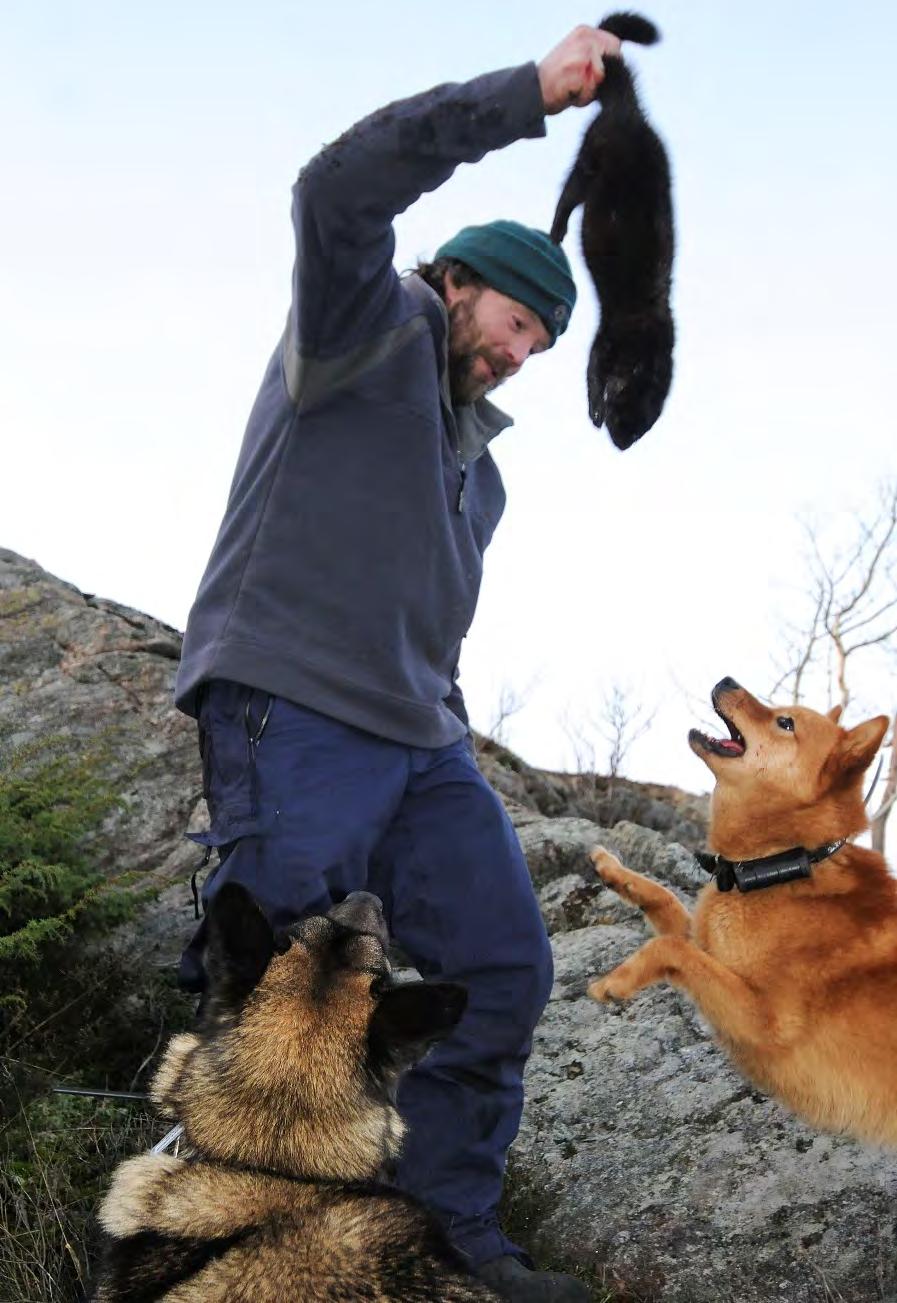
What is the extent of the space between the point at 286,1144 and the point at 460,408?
239 centimetres

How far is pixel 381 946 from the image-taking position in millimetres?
2861

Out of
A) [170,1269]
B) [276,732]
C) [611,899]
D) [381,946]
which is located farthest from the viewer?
[611,899]

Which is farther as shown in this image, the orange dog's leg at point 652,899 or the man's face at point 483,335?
the orange dog's leg at point 652,899

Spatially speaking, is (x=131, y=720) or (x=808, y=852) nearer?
(x=808, y=852)

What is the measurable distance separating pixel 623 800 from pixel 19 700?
6114 mm

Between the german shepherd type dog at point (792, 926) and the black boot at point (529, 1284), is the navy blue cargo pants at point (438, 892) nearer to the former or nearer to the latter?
the black boot at point (529, 1284)

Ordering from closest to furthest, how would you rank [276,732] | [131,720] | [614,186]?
1. [276,732]
2. [614,186]
3. [131,720]

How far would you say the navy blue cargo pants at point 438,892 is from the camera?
11.3 ft

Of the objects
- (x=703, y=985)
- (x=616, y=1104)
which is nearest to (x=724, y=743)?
(x=703, y=985)

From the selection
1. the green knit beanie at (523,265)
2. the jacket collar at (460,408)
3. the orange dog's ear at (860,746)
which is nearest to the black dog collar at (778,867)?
the orange dog's ear at (860,746)

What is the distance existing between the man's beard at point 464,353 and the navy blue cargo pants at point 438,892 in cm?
120

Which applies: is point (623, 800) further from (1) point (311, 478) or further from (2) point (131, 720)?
(1) point (311, 478)

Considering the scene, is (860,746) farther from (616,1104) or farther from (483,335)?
(483,335)

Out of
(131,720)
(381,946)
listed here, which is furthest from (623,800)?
(381,946)
